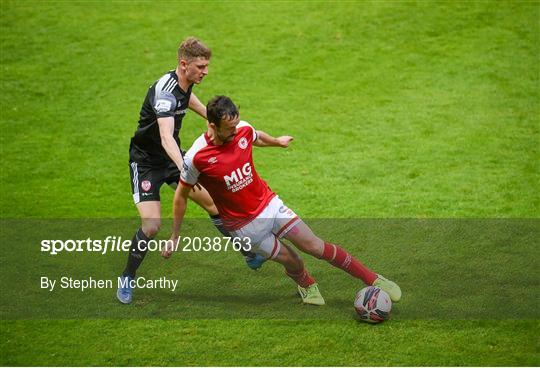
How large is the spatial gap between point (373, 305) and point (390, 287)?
0.44m

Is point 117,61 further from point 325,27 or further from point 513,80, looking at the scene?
point 513,80

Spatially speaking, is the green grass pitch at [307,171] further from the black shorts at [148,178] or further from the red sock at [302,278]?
the black shorts at [148,178]

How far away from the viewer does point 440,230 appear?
9.33 meters

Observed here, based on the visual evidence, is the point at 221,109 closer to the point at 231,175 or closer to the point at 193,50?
the point at 231,175

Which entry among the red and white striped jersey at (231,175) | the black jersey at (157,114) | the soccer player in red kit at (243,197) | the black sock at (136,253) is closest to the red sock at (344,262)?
the soccer player in red kit at (243,197)

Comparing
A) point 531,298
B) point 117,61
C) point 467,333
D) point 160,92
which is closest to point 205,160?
point 160,92

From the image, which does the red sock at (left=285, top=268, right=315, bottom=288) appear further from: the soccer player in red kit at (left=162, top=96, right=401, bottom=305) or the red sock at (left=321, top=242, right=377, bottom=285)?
the red sock at (left=321, top=242, right=377, bottom=285)

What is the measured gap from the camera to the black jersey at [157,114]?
7809 mm

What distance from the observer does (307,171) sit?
10.9 metres

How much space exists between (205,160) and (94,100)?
6.22 metres

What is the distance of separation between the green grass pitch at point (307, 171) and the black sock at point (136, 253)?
11.8 inches

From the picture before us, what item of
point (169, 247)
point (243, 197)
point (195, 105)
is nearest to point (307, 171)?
point (195, 105)

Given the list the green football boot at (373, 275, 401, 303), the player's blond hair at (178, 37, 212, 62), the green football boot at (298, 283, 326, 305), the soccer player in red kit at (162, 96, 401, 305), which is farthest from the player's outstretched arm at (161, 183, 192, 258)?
the green football boot at (373, 275, 401, 303)

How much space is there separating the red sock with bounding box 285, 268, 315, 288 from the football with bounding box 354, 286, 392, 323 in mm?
610
